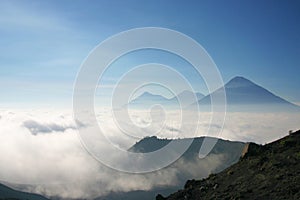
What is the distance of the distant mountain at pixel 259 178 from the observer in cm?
5350

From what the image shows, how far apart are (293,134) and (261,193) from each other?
29.0 meters

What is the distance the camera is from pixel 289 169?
58.7 m

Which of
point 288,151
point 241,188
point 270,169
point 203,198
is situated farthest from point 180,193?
point 288,151

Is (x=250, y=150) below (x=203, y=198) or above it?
above

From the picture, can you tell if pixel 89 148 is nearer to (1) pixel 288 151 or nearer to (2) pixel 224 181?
(2) pixel 224 181

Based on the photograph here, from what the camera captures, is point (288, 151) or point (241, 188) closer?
point (241, 188)

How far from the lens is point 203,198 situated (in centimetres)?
6162

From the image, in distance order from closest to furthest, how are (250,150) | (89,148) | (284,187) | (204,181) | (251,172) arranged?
(284,187)
(251,172)
(204,181)
(250,150)
(89,148)

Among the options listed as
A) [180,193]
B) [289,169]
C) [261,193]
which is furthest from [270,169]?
[180,193]

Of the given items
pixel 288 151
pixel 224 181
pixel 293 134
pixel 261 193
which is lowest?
pixel 261 193

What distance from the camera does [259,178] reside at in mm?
59531

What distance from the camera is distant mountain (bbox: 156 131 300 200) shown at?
176 feet

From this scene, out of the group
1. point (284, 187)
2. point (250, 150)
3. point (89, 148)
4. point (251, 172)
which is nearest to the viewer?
point (284, 187)

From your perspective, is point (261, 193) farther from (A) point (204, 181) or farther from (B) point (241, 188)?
(A) point (204, 181)
